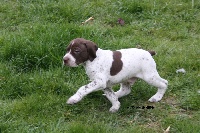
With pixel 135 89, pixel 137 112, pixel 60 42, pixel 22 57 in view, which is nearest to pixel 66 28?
pixel 60 42

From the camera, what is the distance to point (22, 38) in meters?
5.93

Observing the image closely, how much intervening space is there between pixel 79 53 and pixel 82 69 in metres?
1.15

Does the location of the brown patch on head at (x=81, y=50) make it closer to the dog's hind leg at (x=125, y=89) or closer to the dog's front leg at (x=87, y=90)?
the dog's front leg at (x=87, y=90)

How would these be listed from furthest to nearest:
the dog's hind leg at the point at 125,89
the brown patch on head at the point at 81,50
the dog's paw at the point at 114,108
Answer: the dog's hind leg at the point at 125,89 < the dog's paw at the point at 114,108 < the brown patch on head at the point at 81,50

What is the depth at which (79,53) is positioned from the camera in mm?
4434

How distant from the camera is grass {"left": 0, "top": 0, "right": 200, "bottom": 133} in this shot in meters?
4.52

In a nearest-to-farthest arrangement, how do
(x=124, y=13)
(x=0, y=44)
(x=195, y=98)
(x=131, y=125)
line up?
(x=131, y=125), (x=195, y=98), (x=0, y=44), (x=124, y=13)

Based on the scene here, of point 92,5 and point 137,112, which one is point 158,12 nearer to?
point 92,5

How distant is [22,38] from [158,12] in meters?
2.73

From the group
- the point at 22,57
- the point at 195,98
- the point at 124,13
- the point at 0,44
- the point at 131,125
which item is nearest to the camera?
the point at 131,125

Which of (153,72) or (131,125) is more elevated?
(153,72)

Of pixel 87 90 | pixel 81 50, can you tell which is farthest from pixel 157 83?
pixel 81 50

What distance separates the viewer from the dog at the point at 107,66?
14.6ft

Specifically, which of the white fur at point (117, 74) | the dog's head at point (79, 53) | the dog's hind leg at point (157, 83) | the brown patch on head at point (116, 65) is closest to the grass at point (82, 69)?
the dog's hind leg at point (157, 83)
